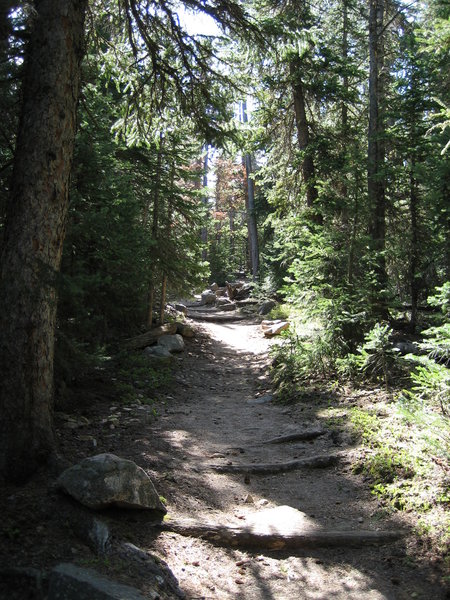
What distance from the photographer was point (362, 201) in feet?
30.4

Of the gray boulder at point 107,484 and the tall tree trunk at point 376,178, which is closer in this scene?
the gray boulder at point 107,484

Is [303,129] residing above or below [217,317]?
above

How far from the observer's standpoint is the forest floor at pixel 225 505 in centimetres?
350

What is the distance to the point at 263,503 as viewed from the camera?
5.09 meters

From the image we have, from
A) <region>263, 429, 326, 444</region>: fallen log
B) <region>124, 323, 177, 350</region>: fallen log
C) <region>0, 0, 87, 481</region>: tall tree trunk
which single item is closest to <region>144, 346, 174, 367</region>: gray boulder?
<region>124, 323, 177, 350</region>: fallen log

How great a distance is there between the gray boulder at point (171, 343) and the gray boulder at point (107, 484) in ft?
27.2

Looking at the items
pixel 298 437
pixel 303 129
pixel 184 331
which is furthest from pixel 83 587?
pixel 303 129

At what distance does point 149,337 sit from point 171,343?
2.16 ft

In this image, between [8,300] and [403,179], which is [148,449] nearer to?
[8,300]

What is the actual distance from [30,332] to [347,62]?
1261 cm

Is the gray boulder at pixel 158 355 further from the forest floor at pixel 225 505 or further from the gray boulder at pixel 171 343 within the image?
the forest floor at pixel 225 505

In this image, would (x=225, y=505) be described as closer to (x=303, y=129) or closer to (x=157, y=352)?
(x=157, y=352)

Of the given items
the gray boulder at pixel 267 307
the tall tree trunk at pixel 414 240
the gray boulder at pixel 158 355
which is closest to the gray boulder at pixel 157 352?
the gray boulder at pixel 158 355

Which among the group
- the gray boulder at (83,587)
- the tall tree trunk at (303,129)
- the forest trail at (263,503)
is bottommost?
the forest trail at (263,503)
